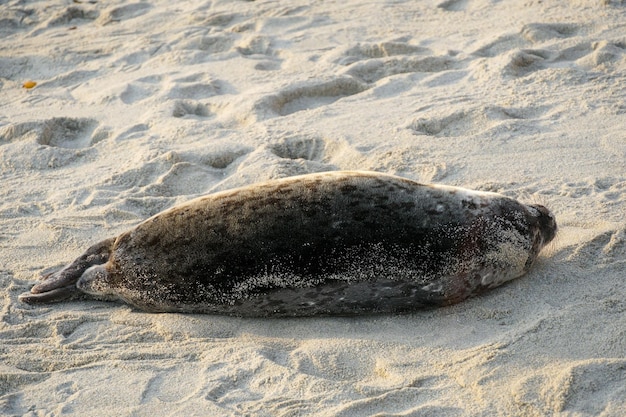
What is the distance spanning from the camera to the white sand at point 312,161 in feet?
10.5

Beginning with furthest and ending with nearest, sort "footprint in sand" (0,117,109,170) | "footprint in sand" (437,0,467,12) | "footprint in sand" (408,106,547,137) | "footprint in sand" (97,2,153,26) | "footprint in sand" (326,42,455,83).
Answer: "footprint in sand" (97,2,153,26) < "footprint in sand" (437,0,467,12) < "footprint in sand" (326,42,455,83) < "footprint in sand" (0,117,109,170) < "footprint in sand" (408,106,547,137)

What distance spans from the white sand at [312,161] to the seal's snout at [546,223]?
0.29ft

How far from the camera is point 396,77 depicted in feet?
20.1

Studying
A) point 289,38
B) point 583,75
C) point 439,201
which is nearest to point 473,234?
point 439,201

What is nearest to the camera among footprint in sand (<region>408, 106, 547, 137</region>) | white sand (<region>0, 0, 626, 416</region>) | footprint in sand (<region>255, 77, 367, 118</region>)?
white sand (<region>0, 0, 626, 416</region>)

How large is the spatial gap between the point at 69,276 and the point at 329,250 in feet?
4.63

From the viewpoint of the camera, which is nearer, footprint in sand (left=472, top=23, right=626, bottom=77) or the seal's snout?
the seal's snout

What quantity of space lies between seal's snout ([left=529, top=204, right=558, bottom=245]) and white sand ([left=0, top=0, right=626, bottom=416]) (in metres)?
0.09

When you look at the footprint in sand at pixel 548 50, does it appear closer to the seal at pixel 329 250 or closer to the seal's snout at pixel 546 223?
the seal's snout at pixel 546 223

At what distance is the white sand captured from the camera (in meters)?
3.20

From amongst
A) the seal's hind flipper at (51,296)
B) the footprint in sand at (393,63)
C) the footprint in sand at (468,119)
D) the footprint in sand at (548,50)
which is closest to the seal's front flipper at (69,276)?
the seal's hind flipper at (51,296)

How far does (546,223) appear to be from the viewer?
3906 mm

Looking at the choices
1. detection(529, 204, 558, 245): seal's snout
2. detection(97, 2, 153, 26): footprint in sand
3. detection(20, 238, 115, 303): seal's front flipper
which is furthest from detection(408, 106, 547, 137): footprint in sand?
detection(97, 2, 153, 26): footprint in sand

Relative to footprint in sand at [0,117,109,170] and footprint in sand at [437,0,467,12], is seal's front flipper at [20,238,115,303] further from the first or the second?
footprint in sand at [437,0,467,12]
